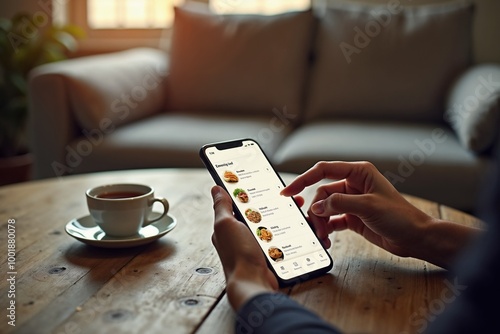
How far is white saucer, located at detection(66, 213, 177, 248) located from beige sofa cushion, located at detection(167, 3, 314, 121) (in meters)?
1.45

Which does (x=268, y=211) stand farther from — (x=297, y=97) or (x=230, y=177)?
Answer: (x=297, y=97)

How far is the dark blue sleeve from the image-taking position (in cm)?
61

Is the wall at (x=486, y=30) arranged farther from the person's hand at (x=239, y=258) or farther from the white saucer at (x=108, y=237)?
the person's hand at (x=239, y=258)

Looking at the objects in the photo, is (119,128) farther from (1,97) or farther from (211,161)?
(211,161)

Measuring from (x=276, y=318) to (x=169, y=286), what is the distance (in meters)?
0.24

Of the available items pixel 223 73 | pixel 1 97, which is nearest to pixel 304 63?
pixel 223 73

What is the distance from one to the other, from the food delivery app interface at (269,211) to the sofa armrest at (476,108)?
3.59 feet

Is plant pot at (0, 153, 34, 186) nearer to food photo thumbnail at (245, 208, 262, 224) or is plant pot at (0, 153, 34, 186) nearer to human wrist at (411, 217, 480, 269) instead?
food photo thumbnail at (245, 208, 262, 224)

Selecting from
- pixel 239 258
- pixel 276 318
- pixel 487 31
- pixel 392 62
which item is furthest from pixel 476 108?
pixel 276 318

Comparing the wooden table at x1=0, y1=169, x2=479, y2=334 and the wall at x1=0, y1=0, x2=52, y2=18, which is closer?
the wooden table at x1=0, y1=169, x2=479, y2=334

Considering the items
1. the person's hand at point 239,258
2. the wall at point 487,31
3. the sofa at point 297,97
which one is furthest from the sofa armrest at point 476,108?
the person's hand at point 239,258

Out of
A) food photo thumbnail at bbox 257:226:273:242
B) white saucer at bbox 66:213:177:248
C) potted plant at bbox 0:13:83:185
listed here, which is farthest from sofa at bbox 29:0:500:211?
food photo thumbnail at bbox 257:226:273:242

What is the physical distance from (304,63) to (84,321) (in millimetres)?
1955

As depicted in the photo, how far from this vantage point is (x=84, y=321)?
728mm
